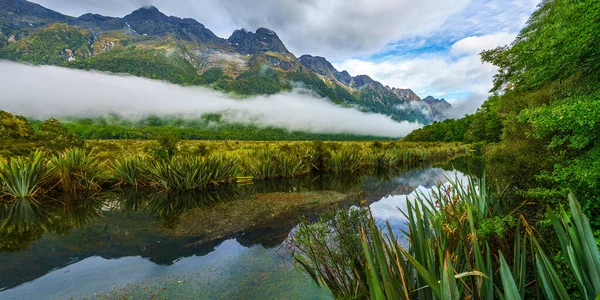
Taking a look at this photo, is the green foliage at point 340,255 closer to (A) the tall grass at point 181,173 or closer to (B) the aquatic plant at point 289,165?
(A) the tall grass at point 181,173

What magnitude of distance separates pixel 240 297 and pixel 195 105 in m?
210

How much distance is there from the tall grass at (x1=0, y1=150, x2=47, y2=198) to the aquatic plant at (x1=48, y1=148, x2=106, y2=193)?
1.46 ft

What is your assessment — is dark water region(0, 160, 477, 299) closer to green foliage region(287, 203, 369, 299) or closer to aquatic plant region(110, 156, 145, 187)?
green foliage region(287, 203, 369, 299)

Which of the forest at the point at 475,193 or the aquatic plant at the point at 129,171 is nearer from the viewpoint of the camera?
the forest at the point at 475,193

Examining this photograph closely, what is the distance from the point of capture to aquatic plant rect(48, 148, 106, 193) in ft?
25.8

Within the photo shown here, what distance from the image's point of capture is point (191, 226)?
5359mm

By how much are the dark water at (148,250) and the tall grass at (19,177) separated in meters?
0.82

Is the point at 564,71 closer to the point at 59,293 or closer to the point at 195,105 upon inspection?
the point at 59,293

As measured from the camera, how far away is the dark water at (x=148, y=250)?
120 inches

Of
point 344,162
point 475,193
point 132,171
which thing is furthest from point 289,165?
point 475,193

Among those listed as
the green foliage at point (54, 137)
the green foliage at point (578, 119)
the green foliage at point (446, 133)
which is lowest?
the green foliage at point (54, 137)

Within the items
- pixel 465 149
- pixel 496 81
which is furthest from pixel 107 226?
pixel 465 149

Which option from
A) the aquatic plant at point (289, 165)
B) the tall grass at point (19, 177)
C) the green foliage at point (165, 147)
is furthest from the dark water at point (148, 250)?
the aquatic plant at point (289, 165)

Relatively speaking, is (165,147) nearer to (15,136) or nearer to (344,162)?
(15,136)
